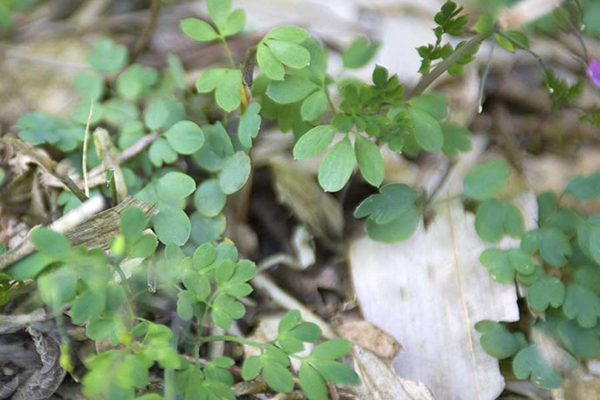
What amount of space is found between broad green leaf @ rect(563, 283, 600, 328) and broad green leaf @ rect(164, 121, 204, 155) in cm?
79

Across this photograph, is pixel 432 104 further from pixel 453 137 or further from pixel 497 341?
pixel 497 341

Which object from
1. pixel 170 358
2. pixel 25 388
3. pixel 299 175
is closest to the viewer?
pixel 170 358

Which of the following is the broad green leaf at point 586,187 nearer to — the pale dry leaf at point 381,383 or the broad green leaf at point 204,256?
the pale dry leaf at point 381,383

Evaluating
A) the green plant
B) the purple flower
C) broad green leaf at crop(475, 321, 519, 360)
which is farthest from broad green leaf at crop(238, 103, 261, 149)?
the purple flower

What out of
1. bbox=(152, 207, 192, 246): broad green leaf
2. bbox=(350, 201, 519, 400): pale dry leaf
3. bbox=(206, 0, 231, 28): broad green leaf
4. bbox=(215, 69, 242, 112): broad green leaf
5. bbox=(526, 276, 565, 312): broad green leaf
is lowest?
bbox=(350, 201, 519, 400): pale dry leaf

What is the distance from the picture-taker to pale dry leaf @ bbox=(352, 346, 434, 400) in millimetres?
1395

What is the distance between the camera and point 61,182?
1507mm

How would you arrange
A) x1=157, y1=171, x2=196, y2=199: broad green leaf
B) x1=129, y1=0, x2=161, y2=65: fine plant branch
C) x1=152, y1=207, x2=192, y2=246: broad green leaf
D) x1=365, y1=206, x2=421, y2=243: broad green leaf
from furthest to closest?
x1=129, y1=0, x2=161, y2=65: fine plant branch → x1=365, y1=206, x2=421, y2=243: broad green leaf → x1=157, y1=171, x2=196, y2=199: broad green leaf → x1=152, y1=207, x2=192, y2=246: broad green leaf

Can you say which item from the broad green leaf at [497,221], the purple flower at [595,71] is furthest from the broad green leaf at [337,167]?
the purple flower at [595,71]

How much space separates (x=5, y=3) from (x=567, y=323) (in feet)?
5.29

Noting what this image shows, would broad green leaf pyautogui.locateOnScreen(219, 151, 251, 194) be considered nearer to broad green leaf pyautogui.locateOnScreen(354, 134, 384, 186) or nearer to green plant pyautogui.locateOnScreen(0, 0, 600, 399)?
green plant pyautogui.locateOnScreen(0, 0, 600, 399)

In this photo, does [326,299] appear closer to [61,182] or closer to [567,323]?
[567,323]

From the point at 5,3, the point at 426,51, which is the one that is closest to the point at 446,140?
the point at 426,51

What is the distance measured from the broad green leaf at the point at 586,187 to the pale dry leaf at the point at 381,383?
0.51m
